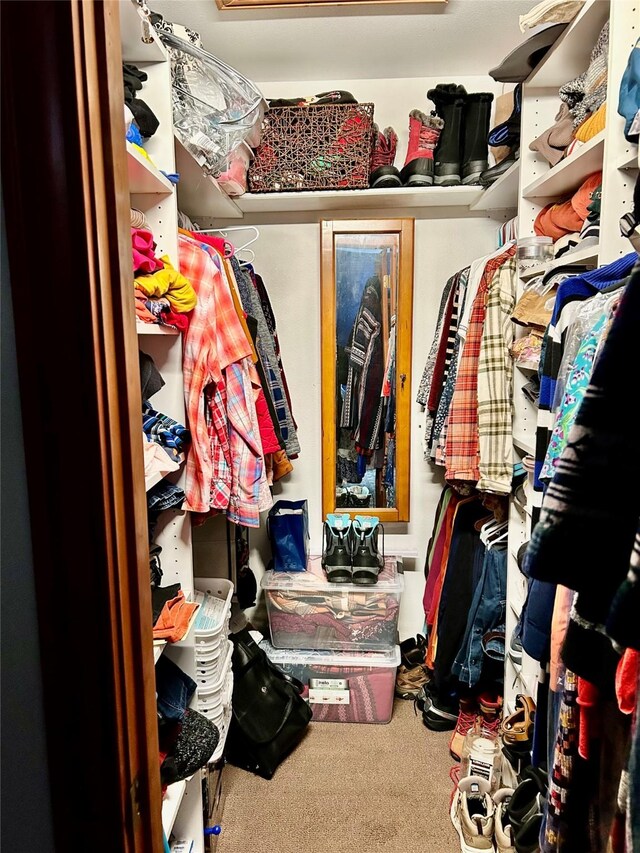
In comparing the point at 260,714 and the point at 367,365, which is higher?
the point at 367,365

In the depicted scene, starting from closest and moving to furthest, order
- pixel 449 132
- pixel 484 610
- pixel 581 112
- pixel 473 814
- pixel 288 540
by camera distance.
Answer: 1. pixel 581 112
2. pixel 473 814
3. pixel 484 610
4. pixel 449 132
5. pixel 288 540

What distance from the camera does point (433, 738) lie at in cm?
215

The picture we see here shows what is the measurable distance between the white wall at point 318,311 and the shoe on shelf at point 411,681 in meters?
0.21

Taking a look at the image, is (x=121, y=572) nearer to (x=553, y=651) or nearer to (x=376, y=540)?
(x=553, y=651)

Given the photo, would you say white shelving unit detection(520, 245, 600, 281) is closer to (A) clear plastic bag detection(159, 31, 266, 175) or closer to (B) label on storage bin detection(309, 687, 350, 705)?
(A) clear plastic bag detection(159, 31, 266, 175)

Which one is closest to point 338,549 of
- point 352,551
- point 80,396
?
point 352,551

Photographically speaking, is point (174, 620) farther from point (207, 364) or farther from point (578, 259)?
point (578, 259)

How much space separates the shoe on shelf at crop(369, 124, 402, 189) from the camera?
207 cm

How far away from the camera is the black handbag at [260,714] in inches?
76.0

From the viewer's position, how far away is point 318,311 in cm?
241

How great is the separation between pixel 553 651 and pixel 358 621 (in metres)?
1.35

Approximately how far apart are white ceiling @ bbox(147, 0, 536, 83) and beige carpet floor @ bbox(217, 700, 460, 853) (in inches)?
96.1

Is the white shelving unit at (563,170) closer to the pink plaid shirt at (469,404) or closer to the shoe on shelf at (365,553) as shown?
the pink plaid shirt at (469,404)

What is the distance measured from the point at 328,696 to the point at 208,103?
208 centimetres
